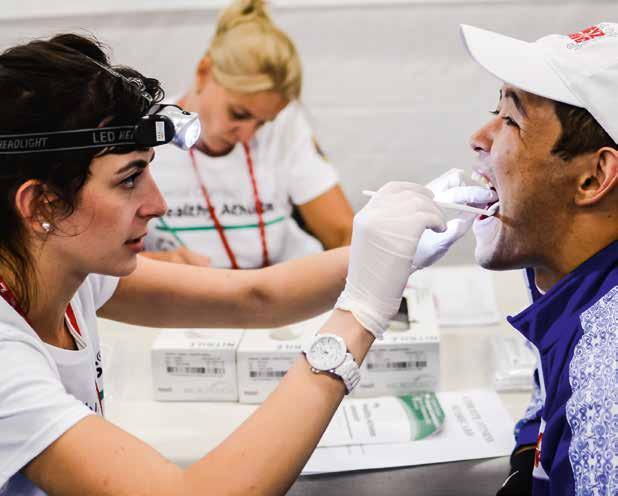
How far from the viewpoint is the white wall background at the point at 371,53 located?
2.50 m

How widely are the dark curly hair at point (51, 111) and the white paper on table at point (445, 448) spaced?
68cm

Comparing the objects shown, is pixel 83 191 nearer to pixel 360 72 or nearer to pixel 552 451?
pixel 552 451

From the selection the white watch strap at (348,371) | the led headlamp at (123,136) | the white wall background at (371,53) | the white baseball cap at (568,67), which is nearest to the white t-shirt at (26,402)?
the led headlamp at (123,136)

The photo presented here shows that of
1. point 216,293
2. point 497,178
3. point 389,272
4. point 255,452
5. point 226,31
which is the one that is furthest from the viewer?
→ point 226,31

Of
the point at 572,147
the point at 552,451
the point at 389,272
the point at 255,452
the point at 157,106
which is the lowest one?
the point at 552,451

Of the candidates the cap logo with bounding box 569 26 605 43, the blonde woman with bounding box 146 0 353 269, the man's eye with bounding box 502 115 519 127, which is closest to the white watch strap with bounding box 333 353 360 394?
the man's eye with bounding box 502 115 519 127

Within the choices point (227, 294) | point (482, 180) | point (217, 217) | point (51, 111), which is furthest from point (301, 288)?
point (217, 217)

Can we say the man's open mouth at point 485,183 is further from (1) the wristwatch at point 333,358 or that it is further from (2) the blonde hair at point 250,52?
(2) the blonde hair at point 250,52

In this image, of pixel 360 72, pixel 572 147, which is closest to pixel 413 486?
pixel 572 147

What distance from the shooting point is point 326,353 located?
107cm

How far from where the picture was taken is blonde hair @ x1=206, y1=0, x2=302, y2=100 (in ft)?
8.14

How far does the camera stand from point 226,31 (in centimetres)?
251

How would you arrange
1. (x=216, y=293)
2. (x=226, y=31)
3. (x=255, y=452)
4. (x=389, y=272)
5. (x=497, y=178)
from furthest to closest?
(x=226, y=31) → (x=216, y=293) → (x=497, y=178) → (x=389, y=272) → (x=255, y=452)

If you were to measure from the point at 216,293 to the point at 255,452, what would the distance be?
56 cm
